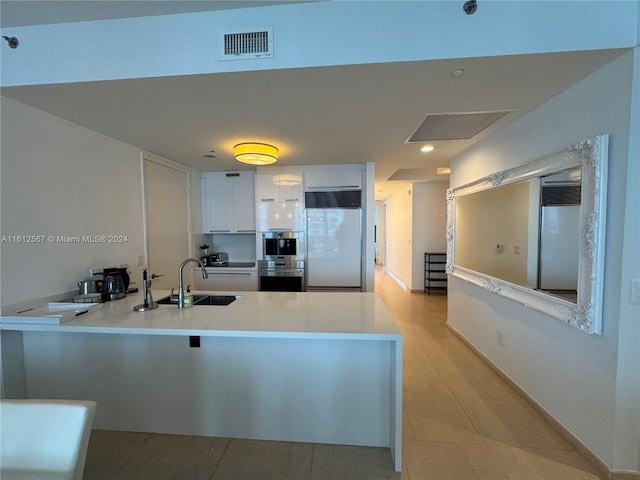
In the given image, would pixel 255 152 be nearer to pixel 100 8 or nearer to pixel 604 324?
pixel 100 8

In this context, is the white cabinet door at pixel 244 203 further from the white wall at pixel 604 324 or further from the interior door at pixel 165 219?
the white wall at pixel 604 324

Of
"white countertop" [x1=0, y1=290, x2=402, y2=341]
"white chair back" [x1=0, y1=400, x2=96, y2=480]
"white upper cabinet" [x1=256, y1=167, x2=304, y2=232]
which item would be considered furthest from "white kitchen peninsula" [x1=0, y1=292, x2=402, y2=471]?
"white upper cabinet" [x1=256, y1=167, x2=304, y2=232]

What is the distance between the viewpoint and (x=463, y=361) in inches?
111

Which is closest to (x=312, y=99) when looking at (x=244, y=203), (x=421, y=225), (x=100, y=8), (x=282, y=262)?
(x=100, y=8)

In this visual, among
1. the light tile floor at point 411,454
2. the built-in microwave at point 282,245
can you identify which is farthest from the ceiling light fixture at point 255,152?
the light tile floor at point 411,454

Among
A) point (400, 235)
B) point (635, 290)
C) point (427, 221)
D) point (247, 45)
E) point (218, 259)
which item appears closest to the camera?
point (635, 290)

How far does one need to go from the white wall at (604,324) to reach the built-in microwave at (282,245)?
2618 millimetres

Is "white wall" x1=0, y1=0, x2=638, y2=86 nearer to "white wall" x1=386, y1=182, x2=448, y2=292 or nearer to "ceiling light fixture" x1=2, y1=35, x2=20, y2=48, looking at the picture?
"ceiling light fixture" x1=2, y1=35, x2=20, y2=48

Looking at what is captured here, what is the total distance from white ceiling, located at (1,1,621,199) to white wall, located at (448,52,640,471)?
16 cm

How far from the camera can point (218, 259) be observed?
436 centimetres

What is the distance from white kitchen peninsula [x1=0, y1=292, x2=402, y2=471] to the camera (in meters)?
1.66

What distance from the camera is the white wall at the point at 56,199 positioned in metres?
1.82

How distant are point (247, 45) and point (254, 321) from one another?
5.33 ft

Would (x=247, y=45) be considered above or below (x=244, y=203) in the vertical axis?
above
